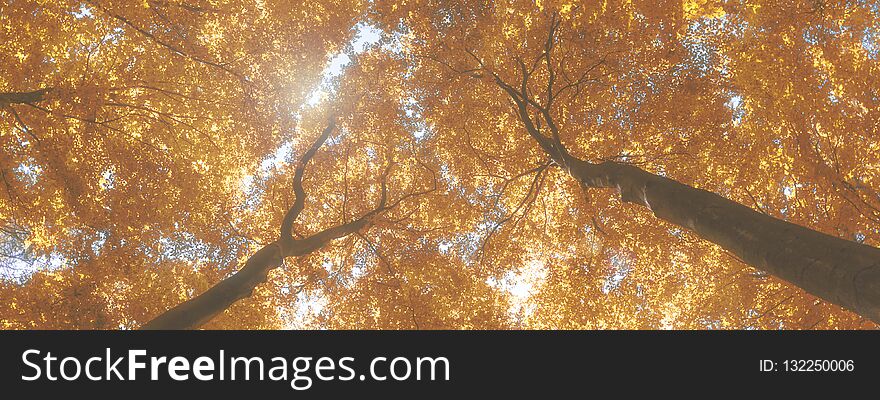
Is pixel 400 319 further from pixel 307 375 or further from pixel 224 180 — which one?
pixel 307 375

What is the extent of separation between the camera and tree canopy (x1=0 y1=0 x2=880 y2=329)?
33.9 ft

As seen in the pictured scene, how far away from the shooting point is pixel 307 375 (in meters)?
4.62

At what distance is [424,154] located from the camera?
1480cm

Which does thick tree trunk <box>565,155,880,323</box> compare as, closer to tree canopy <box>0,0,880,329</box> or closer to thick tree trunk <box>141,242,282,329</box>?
tree canopy <box>0,0,880,329</box>

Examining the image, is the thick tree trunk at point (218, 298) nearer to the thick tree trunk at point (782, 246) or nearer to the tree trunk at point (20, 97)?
the tree trunk at point (20, 97)

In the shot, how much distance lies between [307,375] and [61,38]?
11.9m

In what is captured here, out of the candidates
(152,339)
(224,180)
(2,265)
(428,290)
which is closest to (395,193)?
(428,290)

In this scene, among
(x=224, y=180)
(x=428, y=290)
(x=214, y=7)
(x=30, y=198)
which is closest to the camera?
(x=30, y=198)

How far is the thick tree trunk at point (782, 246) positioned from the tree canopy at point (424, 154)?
5.52 ft

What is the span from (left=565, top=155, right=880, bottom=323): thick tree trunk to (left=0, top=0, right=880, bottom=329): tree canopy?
168 cm

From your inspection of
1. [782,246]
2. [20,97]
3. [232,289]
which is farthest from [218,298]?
[782,246]

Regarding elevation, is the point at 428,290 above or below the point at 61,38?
below

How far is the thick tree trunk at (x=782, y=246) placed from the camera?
3.90 m

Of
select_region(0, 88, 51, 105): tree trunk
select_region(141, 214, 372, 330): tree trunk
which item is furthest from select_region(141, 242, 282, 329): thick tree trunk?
select_region(0, 88, 51, 105): tree trunk
